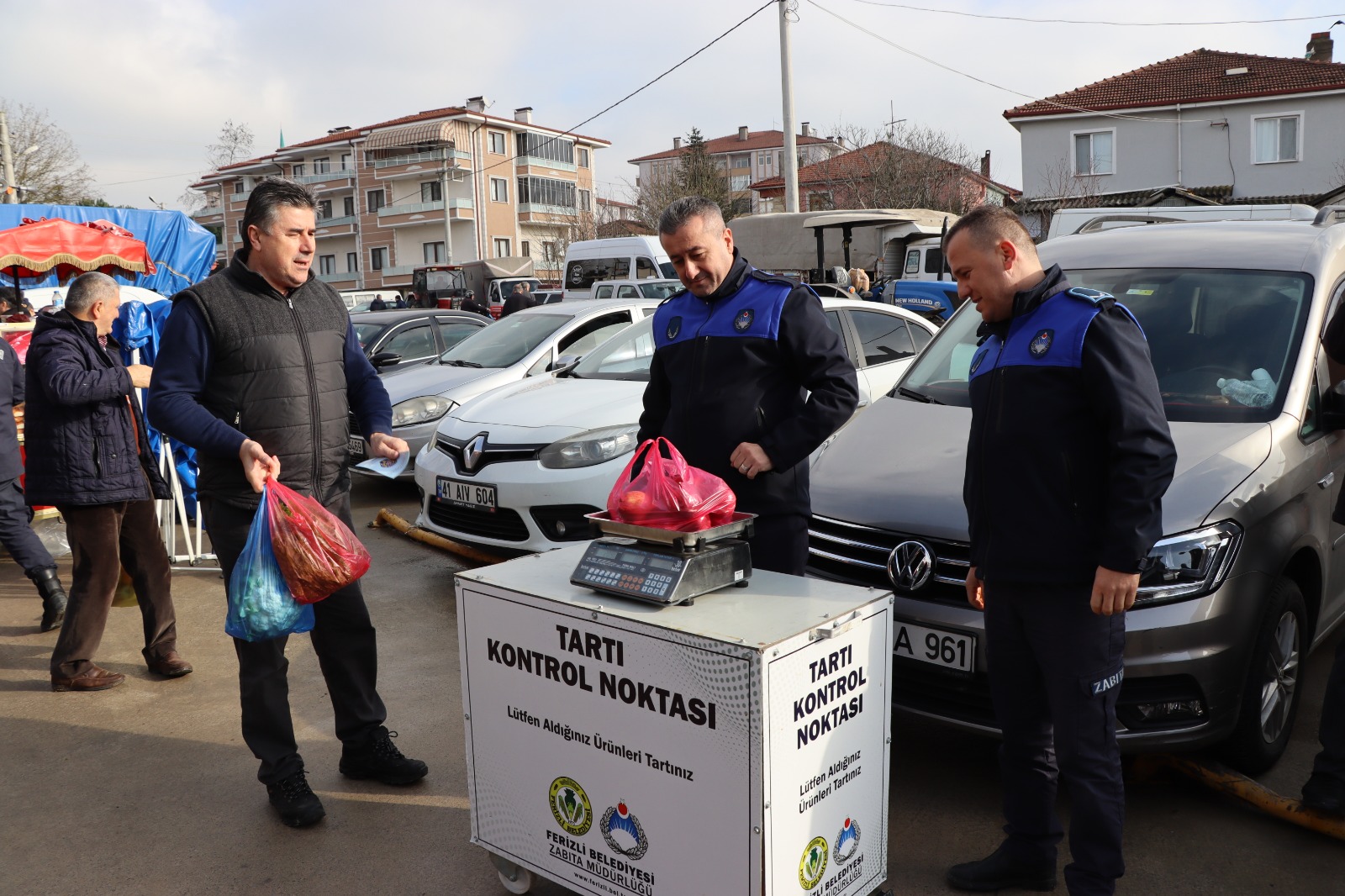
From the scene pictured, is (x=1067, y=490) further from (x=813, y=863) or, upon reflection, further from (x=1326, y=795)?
(x=1326, y=795)

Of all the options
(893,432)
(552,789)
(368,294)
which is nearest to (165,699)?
(552,789)

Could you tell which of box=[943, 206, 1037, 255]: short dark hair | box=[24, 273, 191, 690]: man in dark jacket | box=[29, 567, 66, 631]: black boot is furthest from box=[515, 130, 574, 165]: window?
box=[943, 206, 1037, 255]: short dark hair

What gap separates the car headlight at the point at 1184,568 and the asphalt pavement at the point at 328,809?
30.9 inches

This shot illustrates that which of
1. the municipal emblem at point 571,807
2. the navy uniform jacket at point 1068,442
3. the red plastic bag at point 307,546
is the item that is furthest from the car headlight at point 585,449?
the navy uniform jacket at point 1068,442

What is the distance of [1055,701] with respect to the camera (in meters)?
2.57

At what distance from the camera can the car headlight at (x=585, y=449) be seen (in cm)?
555

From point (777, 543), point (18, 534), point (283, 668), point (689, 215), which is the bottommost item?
point (283, 668)

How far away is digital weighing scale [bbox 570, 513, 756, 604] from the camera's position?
241 centimetres

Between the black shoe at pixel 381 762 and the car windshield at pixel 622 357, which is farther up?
the car windshield at pixel 622 357

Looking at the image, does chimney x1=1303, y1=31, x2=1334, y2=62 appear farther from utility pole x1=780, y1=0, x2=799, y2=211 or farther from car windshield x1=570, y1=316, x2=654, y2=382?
car windshield x1=570, y1=316, x2=654, y2=382

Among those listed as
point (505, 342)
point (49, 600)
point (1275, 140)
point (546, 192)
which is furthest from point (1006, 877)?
point (546, 192)

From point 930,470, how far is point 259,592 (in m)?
2.21

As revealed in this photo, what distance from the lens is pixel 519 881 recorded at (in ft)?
9.41

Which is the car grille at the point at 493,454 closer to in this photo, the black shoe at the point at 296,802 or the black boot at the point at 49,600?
the black boot at the point at 49,600
